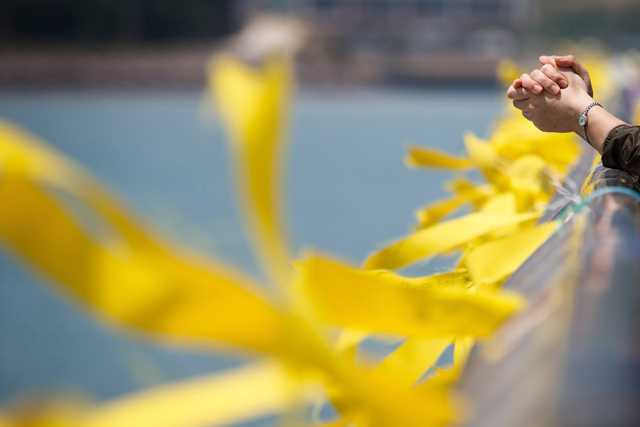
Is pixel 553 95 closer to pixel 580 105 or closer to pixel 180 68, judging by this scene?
pixel 580 105

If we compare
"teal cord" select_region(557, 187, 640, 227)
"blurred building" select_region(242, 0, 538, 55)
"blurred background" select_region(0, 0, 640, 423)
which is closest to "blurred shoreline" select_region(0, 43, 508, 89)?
"blurred background" select_region(0, 0, 640, 423)

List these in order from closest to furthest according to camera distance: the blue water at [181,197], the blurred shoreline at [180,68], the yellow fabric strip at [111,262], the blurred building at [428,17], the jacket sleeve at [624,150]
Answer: the yellow fabric strip at [111,262] < the jacket sleeve at [624,150] < the blue water at [181,197] < the blurred shoreline at [180,68] < the blurred building at [428,17]

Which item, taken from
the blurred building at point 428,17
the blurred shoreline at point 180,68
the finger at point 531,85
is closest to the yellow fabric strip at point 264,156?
the finger at point 531,85

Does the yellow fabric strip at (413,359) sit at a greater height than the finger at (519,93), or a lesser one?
lesser

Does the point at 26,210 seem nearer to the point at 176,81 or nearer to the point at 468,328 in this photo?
the point at 468,328

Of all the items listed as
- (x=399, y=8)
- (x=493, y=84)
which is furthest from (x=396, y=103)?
(x=399, y=8)

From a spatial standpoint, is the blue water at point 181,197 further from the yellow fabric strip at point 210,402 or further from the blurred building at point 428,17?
the blurred building at point 428,17

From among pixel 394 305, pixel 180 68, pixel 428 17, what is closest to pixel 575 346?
pixel 394 305
